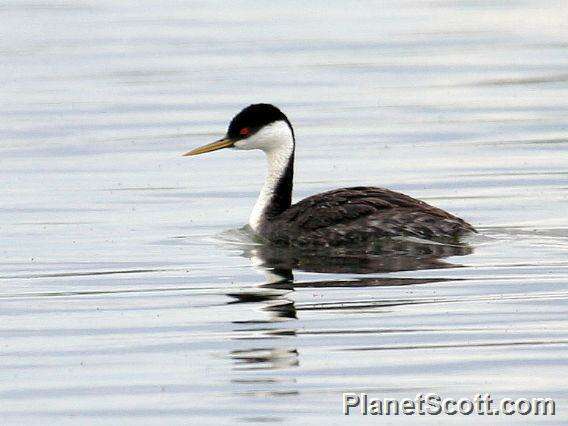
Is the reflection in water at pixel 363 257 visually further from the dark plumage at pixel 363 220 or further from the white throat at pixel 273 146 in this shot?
the white throat at pixel 273 146

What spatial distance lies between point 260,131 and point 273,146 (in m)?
0.20

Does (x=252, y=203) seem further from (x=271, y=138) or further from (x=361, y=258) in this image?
(x=361, y=258)

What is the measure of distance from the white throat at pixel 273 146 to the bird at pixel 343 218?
20 millimetres

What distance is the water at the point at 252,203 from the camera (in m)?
10.9

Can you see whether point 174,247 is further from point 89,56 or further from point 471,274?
point 89,56

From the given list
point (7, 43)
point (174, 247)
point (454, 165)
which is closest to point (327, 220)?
point (174, 247)

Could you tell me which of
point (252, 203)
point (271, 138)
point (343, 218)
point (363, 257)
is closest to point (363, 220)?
point (343, 218)

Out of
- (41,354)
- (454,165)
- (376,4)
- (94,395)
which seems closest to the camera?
(94,395)

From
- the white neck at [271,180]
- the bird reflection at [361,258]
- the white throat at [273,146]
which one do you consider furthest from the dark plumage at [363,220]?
the white throat at [273,146]

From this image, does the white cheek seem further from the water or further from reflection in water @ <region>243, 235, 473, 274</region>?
reflection in water @ <region>243, 235, 473, 274</region>

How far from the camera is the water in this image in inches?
427

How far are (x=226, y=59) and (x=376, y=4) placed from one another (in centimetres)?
727

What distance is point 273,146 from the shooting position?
16641 mm

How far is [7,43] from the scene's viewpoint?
29.7 m
